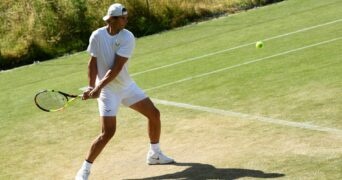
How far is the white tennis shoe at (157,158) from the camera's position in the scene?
826 centimetres

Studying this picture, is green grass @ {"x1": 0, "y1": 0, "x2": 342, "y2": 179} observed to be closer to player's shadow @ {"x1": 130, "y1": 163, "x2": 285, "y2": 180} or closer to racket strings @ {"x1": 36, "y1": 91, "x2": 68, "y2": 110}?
player's shadow @ {"x1": 130, "y1": 163, "x2": 285, "y2": 180}

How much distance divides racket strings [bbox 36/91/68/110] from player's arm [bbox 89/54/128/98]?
1.07 metres

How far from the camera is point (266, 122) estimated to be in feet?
31.2

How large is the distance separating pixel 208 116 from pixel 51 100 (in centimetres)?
276

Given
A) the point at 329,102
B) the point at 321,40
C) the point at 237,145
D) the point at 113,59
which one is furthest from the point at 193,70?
the point at 113,59

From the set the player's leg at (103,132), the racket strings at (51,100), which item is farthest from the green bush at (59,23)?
the player's leg at (103,132)

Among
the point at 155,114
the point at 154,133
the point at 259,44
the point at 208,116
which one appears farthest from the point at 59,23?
the point at 155,114

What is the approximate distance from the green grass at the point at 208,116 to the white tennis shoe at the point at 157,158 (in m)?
0.11

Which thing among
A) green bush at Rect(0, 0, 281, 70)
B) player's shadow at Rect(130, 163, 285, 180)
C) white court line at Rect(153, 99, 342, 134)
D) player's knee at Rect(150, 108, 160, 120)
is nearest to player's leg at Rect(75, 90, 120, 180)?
player's knee at Rect(150, 108, 160, 120)

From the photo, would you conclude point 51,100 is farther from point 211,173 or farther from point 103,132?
point 211,173

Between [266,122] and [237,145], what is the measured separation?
1040 millimetres

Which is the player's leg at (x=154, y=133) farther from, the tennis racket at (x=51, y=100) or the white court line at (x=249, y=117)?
the white court line at (x=249, y=117)

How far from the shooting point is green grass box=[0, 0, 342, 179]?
317 inches

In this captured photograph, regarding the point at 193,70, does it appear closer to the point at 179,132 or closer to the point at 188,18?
the point at 179,132
